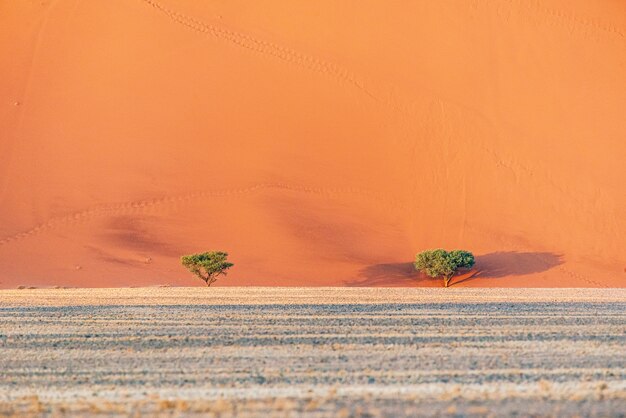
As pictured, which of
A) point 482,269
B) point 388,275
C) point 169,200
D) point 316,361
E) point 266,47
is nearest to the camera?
point 316,361

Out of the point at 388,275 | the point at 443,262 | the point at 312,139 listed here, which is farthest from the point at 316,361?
the point at 312,139

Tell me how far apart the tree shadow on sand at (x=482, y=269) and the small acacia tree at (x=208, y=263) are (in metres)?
3.46

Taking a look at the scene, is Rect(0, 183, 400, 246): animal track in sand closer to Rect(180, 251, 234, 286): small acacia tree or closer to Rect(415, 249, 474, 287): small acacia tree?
Rect(415, 249, 474, 287): small acacia tree

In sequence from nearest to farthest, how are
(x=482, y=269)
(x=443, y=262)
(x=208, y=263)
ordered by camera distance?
(x=208, y=263)
(x=443, y=262)
(x=482, y=269)

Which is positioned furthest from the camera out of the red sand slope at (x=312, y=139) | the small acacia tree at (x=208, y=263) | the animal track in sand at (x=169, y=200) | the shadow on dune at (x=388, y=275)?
the animal track in sand at (x=169, y=200)

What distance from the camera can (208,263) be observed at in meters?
22.7

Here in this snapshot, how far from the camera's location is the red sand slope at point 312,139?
25781 mm

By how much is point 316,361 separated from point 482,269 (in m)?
17.8

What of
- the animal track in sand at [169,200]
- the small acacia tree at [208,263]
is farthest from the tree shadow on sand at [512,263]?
the small acacia tree at [208,263]

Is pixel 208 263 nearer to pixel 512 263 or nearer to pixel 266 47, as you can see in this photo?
pixel 512 263

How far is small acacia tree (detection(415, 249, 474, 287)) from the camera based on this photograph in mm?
23547

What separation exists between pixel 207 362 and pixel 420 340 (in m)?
2.37

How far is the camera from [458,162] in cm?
3003

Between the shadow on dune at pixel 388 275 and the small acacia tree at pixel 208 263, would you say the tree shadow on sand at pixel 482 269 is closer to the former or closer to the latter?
the shadow on dune at pixel 388 275
